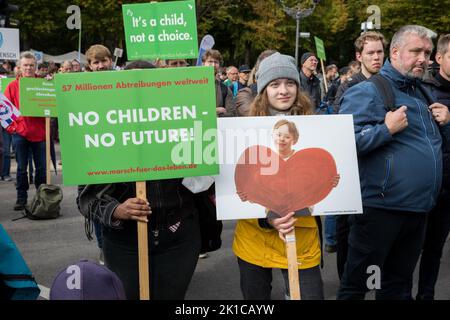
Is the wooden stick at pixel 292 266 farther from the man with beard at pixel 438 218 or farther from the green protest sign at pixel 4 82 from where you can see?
the green protest sign at pixel 4 82

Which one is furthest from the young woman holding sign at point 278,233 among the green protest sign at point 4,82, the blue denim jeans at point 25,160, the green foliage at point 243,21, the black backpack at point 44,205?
the green foliage at point 243,21

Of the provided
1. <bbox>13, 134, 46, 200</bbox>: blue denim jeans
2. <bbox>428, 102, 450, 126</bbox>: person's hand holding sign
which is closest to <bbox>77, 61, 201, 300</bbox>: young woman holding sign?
<bbox>428, 102, 450, 126</bbox>: person's hand holding sign

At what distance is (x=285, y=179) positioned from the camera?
109 inches

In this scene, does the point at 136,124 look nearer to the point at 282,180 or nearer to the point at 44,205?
the point at 282,180

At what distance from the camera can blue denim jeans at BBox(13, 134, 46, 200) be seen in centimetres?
773

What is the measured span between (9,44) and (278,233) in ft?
28.6

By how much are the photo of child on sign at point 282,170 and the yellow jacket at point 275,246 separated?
23 cm

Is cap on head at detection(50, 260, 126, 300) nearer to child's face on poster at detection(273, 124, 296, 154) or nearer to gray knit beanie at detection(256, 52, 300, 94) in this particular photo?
child's face on poster at detection(273, 124, 296, 154)

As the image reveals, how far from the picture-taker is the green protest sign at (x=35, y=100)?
759cm

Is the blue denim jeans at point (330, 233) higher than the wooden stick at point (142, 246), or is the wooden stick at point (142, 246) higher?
the wooden stick at point (142, 246)

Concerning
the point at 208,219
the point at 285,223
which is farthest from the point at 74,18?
the point at 285,223

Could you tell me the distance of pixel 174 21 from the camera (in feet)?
20.0

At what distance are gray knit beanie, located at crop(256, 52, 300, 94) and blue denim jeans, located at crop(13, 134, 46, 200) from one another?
5434 mm
